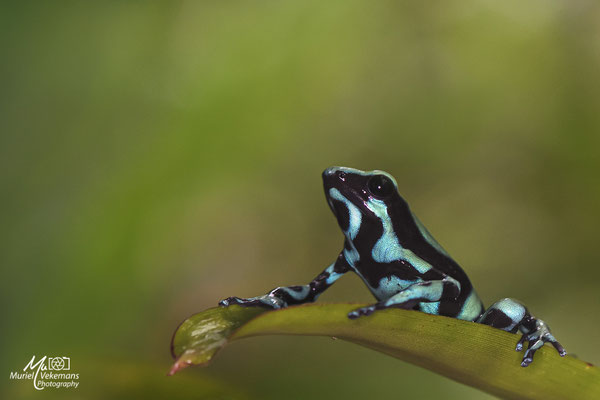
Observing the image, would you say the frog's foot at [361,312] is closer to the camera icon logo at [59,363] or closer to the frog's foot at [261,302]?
the frog's foot at [261,302]

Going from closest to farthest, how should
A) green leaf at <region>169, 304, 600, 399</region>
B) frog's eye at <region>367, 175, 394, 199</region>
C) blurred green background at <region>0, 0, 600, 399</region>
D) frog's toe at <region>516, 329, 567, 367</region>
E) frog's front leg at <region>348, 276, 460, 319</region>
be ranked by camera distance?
green leaf at <region>169, 304, 600, 399</region>, frog's toe at <region>516, 329, 567, 367</region>, frog's front leg at <region>348, 276, 460, 319</region>, frog's eye at <region>367, 175, 394, 199</region>, blurred green background at <region>0, 0, 600, 399</region>

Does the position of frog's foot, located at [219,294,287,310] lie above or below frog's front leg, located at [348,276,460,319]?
below

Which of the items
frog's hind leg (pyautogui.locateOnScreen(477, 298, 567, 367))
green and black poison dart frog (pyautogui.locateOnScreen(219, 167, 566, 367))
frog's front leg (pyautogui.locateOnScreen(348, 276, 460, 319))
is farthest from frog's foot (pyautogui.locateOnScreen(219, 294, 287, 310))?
frog's hind leg (pyautogui.locateOnScreen(477, 298, 567, 367))

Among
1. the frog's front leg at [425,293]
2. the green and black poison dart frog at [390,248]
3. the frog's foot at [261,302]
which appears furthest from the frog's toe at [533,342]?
the frog's foot at [261,302]

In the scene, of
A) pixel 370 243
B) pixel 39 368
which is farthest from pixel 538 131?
pixel 39 368

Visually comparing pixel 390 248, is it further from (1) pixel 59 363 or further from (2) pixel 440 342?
(1) pixel 59 363

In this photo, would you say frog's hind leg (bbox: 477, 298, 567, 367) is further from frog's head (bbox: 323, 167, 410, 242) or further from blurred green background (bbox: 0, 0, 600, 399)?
blurred green background (bbox: 0, 0, 600, 399)

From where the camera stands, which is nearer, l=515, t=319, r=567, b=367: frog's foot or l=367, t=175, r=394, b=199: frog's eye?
l=515, t=319, r=567, b=367: frog's foot
